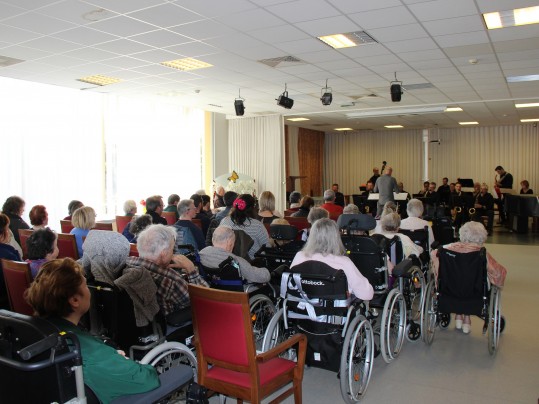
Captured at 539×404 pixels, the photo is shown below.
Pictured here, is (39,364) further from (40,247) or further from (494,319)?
(494,319)

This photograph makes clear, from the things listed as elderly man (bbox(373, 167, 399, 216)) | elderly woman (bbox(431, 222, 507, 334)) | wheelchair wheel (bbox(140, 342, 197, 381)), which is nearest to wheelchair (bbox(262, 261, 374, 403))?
wheelchair wheel (bbox(140, 342, 197, 381))

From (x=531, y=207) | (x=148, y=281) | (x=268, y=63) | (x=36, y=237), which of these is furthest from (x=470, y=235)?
(x=531, y=207)

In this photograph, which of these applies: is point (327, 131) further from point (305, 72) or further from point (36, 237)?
point (36, 237)

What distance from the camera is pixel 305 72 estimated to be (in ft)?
25.2

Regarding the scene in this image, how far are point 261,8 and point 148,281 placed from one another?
3.08 meters

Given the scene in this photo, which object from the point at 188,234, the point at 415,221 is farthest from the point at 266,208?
the point at 415,221

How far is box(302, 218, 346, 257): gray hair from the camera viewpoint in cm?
336

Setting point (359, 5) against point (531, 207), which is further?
point (531, 207)

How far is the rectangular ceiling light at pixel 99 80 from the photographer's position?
8.18 metres

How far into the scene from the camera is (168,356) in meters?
2.92

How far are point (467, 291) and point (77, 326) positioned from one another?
3.21 metres

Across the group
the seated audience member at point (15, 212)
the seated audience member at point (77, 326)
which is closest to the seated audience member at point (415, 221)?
the seated audience member at point (77, 326)

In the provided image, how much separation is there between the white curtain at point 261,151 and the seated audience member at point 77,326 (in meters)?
10.6

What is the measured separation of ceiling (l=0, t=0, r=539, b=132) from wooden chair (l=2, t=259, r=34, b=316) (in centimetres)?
260
